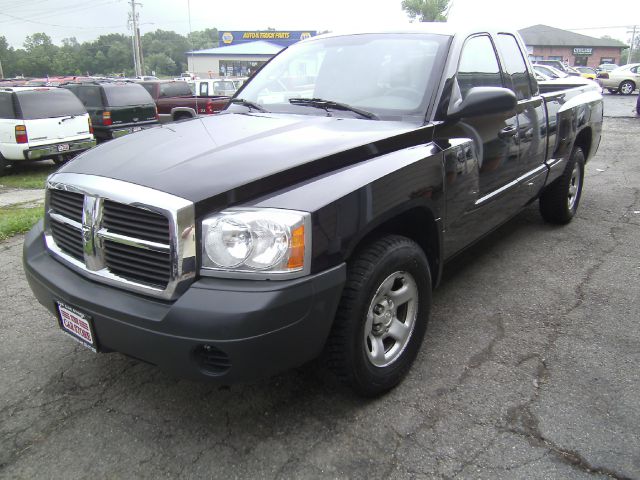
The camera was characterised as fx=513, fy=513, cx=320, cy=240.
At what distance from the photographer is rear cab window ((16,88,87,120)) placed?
9.52m

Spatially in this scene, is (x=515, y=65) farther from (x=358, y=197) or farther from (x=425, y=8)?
(x=425, y=8)

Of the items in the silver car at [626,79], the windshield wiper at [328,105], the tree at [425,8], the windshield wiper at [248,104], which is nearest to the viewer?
the windshield wiper at [328,105]

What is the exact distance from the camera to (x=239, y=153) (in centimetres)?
230

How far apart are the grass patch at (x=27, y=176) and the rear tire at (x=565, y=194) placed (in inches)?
305

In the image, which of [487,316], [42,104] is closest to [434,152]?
[487,316]

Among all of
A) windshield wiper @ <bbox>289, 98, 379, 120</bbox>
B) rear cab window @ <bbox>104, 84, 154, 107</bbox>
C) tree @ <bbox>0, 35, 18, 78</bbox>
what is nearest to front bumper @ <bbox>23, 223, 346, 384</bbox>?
windshield wiper @ <bbox>289, 98, 379, 120</bbox>

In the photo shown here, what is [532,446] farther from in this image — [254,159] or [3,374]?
[3,374]

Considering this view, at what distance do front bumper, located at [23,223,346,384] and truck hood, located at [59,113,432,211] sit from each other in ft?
1.26

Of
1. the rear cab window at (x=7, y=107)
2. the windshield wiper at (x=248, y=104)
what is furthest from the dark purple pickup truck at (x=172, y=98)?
the windshield wiper at (x=248, y=104)

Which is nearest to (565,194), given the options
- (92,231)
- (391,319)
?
(391,319)

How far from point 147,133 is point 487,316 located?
7.93ft

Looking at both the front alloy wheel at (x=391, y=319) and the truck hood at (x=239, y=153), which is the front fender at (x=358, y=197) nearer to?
the truck hood at (x=239, y=153)

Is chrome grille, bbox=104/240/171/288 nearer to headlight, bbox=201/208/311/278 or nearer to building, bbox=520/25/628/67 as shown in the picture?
headlight, bbox=201/208/311/278

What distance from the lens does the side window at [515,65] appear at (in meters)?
3.83
